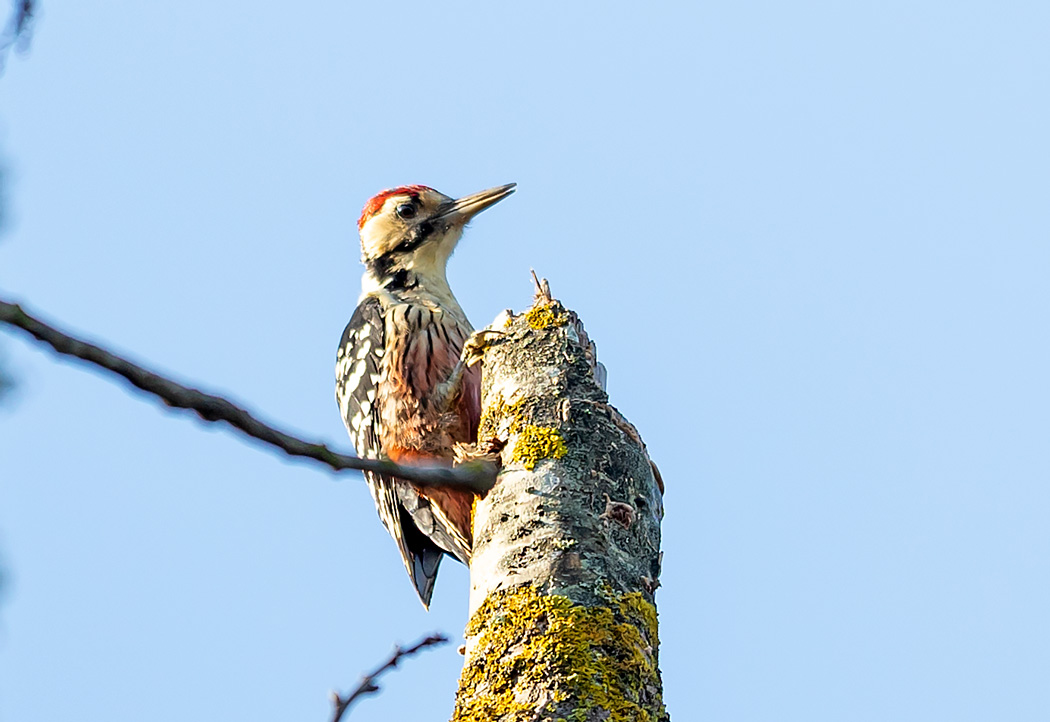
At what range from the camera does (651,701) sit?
2.79m

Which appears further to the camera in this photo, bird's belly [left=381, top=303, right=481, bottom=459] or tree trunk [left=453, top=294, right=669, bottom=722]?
bird's belly [left=381, top=303, right=481, bottom=459]

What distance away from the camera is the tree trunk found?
273cm

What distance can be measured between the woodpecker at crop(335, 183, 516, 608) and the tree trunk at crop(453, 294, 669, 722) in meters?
1.06

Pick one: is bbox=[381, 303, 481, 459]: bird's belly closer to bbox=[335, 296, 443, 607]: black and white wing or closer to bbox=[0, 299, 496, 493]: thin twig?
bbox=[335, 296, 443, 607]: black and white wing

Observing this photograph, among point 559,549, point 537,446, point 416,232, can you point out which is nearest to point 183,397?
point 559,549

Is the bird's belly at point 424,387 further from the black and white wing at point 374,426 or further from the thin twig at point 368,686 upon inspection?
the thin twig at point 368,686

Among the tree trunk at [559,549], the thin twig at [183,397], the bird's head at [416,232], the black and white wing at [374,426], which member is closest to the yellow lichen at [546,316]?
the tree trunk at [559,549]

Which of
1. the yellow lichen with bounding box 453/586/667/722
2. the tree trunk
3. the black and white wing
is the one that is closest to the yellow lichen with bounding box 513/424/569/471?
the tree trunk

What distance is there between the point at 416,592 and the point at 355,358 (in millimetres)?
1087

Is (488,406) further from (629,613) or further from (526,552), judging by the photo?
(629,613)

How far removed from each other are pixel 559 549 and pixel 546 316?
0.94m

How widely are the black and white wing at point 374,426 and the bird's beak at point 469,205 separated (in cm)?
89

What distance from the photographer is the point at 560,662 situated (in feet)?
8.96

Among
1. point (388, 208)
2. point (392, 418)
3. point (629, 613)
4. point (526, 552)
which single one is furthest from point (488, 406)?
point (388, 208)
